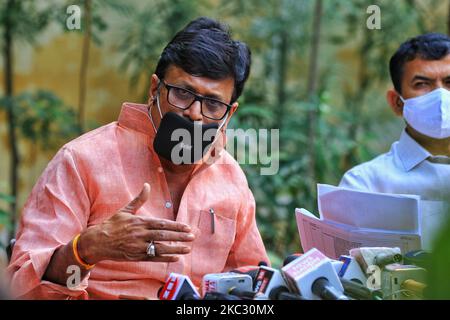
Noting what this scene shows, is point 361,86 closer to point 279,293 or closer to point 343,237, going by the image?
point 343,237

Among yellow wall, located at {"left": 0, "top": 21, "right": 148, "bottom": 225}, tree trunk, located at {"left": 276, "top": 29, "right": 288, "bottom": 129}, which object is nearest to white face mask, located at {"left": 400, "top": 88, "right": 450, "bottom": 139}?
tree trunk, located at {"left": 276, "top": 29, "right": 288, "bottom": 129}

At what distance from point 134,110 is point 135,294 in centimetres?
60

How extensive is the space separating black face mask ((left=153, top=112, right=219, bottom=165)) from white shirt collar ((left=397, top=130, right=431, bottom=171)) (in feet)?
3.87

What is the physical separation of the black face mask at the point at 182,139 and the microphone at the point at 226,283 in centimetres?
60

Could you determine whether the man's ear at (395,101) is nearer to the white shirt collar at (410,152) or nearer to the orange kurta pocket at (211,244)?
the white shirt collar at (410,152)

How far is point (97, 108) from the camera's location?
6023mm

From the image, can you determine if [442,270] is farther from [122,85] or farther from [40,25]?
[122,85]

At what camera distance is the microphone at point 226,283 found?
6.08 feet

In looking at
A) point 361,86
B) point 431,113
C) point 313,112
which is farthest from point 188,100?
point 361,86

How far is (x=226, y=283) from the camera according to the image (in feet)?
6.11

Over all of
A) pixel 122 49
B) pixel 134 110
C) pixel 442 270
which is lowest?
pixel 442 270

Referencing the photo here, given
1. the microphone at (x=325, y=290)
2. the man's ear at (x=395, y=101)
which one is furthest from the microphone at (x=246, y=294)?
the man's ear at (x=395, y=101)

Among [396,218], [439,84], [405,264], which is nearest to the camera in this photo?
[405,264]

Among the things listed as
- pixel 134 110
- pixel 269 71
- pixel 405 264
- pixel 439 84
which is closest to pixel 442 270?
pixel 405 264
